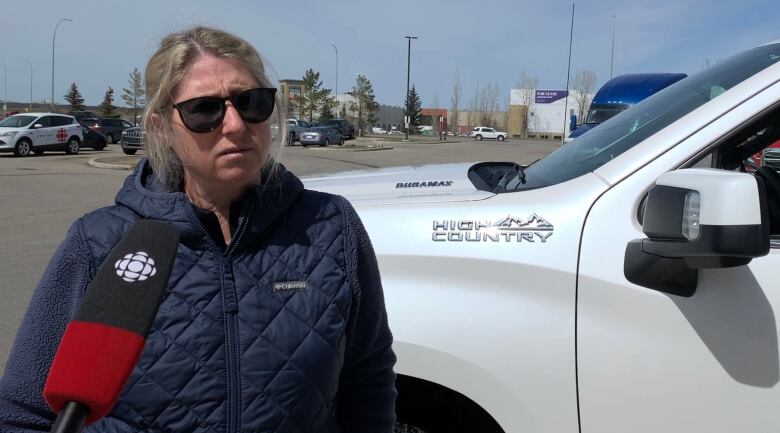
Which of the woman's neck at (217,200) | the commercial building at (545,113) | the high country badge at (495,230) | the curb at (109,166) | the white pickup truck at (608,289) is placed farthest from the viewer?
the commercial building at (545,113)

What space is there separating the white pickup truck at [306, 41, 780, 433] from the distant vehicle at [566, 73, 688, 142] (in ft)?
40.6

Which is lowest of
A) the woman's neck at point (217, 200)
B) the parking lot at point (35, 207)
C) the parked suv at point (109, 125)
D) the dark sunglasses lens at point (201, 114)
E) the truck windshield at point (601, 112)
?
the parking lot at point (35, 207)

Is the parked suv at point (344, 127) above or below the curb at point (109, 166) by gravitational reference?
above

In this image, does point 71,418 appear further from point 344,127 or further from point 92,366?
point 344,127

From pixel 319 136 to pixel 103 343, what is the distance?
35.1 metres

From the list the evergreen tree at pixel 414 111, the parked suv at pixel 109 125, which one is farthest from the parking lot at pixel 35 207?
the evergreen tree at pixel 414 111

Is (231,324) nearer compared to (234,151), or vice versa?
(231,324)

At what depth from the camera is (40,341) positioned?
4.39 feet

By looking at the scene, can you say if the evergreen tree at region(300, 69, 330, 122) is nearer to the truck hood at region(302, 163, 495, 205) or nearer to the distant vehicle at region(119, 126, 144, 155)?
the distant vehicle at region(119, 126, 144, 155)

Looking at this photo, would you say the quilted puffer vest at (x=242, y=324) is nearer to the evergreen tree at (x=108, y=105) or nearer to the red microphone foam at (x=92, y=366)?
the red microphone foam at (x=92, y=366)

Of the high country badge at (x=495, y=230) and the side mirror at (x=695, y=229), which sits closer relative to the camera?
the side mirror at (x=695, y=229)

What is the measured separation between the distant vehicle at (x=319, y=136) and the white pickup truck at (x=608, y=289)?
3369 cm

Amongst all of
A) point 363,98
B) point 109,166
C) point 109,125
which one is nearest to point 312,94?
point 363,98

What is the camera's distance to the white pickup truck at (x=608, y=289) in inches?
67.4
